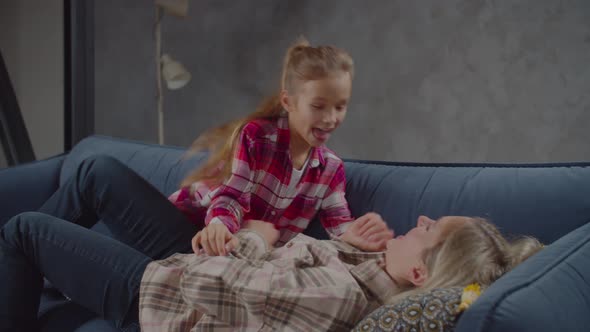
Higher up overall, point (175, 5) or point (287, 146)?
point (175, 5)

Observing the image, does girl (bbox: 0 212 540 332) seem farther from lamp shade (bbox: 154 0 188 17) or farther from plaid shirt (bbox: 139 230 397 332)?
lamp shade (bbox: 154 0 188 17)

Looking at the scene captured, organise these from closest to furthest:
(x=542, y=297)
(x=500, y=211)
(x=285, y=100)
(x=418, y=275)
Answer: (x=542, y=297) < (x=418, y=275) < (x=500, y=211) < (x=285, y=100)

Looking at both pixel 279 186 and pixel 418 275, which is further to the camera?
pixel 279 186

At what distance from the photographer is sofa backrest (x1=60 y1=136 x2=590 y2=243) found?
1.37 m

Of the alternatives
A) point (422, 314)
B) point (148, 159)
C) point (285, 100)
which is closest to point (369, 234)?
point (285, 100)

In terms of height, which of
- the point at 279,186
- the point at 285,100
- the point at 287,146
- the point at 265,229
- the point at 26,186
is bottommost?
the point at 26,186

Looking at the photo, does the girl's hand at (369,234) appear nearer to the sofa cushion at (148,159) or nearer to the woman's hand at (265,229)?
the woman's hand at (265,229)

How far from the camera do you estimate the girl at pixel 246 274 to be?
117 centimetres

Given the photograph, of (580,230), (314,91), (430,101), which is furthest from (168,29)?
(580,230)

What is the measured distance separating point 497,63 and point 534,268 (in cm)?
186

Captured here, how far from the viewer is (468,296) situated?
934 mm

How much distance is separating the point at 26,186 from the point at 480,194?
1553 millimetres

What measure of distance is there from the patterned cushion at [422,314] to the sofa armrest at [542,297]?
0.19ft

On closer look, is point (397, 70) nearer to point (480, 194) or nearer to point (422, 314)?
point (480, 194)
